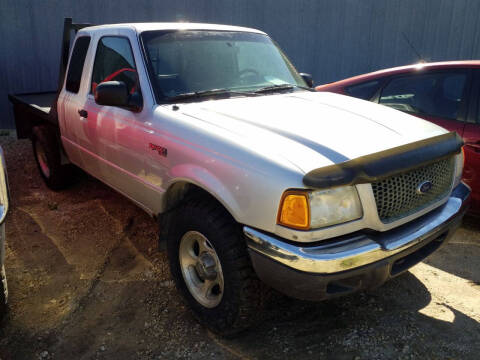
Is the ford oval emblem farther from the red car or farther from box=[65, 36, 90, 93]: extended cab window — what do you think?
box=[65, 36, 90, 93]: extended cab window

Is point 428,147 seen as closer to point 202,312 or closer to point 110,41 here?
point 202,312

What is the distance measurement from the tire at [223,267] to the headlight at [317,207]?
38 cm

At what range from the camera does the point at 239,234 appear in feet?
7.70

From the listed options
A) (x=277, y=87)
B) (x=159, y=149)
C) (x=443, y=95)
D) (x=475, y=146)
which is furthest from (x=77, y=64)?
(x=475, y=146)

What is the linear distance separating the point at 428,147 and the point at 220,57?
173cm

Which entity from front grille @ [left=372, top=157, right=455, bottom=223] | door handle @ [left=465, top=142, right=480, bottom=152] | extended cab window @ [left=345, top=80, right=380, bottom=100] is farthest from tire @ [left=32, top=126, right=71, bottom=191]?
door handle @ [left=465, top=142, right=480, bottom=152]

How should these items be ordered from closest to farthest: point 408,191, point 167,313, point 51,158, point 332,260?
point 332,260
point 408,191
point 167,313
point 51,158

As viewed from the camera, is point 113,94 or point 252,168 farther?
point 113,94

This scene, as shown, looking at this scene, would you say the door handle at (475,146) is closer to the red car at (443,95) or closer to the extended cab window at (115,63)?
the red car at (443,95)

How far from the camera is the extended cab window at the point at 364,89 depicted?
4.39m

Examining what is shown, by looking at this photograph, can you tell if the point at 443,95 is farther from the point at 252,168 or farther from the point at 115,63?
the point at 115,63

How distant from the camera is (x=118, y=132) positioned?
323 cm

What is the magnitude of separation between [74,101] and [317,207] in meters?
2.82

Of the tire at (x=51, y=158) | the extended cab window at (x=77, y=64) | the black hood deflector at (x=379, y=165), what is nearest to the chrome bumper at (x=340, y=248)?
the black hood deflector at (x=379, y=165)
